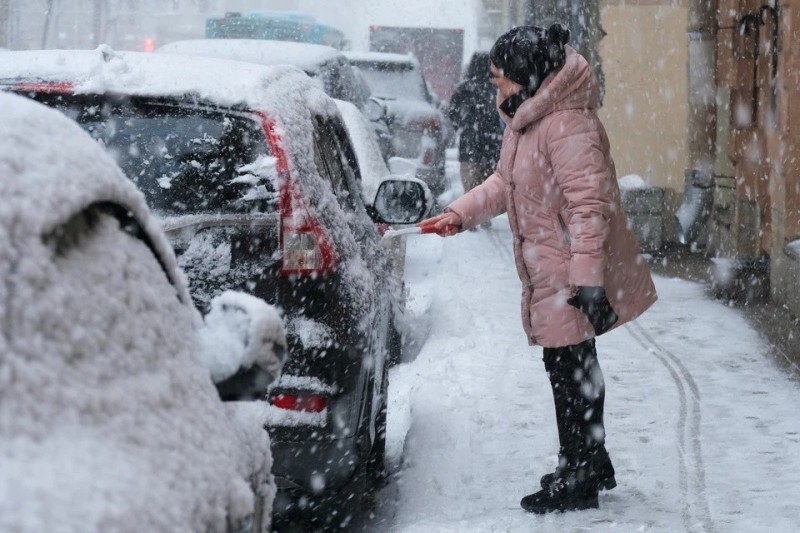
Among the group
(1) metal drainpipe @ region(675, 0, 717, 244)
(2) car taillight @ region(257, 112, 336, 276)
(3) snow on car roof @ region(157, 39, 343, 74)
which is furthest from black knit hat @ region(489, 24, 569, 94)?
(1) metal drainpipe @ region(675, 0, 717, 244)

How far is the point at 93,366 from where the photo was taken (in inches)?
74.8

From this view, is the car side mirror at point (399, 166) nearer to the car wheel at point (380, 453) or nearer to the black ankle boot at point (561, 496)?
the car wheel at point (380, 453)

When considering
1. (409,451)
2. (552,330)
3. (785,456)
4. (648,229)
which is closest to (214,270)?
(552,330)

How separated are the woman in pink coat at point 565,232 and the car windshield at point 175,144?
42.9 inches

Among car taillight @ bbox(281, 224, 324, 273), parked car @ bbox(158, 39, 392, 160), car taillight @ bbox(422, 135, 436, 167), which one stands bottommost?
car taillight @ bbox(422, 135, 436, 167)

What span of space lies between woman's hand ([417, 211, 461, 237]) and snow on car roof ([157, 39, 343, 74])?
6735mm

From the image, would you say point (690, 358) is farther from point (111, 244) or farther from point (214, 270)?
point (111, 244)

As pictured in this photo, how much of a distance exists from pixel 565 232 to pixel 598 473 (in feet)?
3.14

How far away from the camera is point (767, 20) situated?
9820 mm

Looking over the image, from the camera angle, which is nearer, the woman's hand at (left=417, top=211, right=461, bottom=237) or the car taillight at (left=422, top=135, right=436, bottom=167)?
the woman's hand at (left=417, top=211, right=461, bottom=237)

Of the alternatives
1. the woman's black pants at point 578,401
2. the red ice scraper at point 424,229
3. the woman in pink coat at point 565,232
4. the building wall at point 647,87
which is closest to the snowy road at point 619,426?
the woman's black pants at point 578,401

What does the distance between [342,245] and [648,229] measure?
28.2ft

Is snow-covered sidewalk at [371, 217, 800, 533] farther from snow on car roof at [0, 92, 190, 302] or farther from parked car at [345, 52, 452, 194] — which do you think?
parked car at [345, 52, 452, 194]

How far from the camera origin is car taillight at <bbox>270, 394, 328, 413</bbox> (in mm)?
3873
